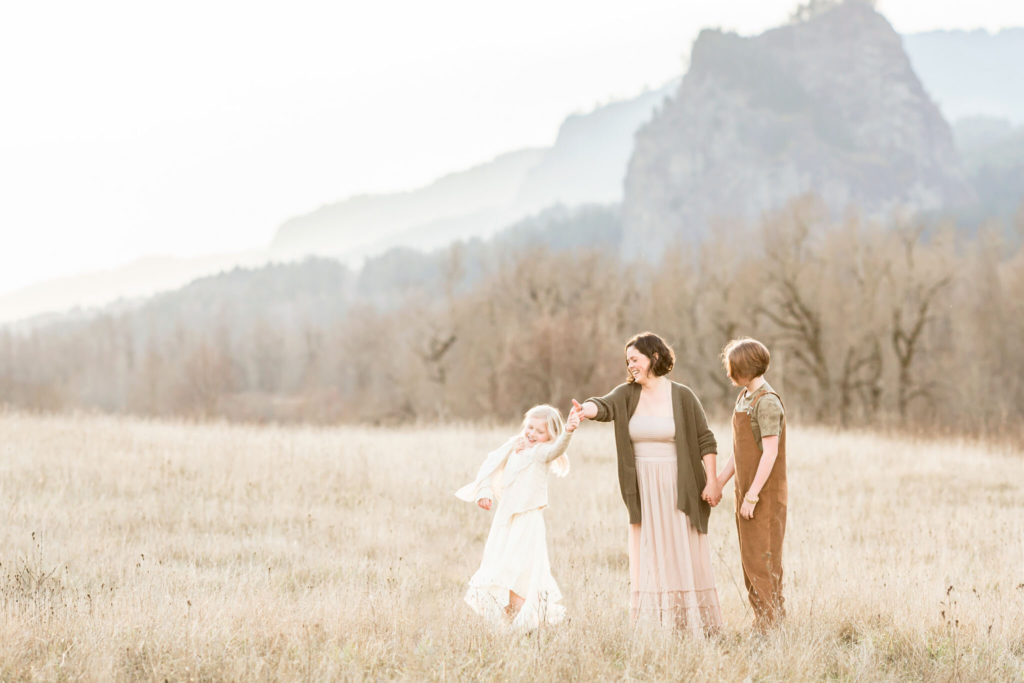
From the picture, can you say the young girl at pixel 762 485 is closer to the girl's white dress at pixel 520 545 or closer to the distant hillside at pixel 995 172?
the girl's white dress at pixel 520 545

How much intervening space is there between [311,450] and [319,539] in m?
4.99

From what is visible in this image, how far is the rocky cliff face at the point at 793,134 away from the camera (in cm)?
14775

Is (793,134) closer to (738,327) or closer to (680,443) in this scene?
(738,327)

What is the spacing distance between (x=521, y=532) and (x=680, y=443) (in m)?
1.28

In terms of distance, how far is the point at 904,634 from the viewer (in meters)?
5.96

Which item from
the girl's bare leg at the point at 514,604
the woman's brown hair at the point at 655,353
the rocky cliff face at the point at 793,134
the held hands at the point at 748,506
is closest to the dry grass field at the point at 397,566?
the girl's bare leg at the point at 514,604

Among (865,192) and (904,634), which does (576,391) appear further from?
(865,192)

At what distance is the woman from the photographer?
18.5ft

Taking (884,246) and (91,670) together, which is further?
(884,246)

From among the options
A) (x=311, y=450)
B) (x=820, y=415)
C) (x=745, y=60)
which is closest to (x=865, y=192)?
(x=745, y=60)

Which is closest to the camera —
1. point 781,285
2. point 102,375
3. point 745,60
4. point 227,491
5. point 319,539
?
point 319,539

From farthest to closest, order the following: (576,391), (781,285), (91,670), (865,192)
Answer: (865,192)
(781,285)
(576,391)
(91,670)

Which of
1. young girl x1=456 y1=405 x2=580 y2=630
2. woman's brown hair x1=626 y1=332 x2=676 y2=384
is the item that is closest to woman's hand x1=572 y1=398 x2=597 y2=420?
young girl x1=456 y1=405 x2=580 y2=630

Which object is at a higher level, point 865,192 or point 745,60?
point 745,60
